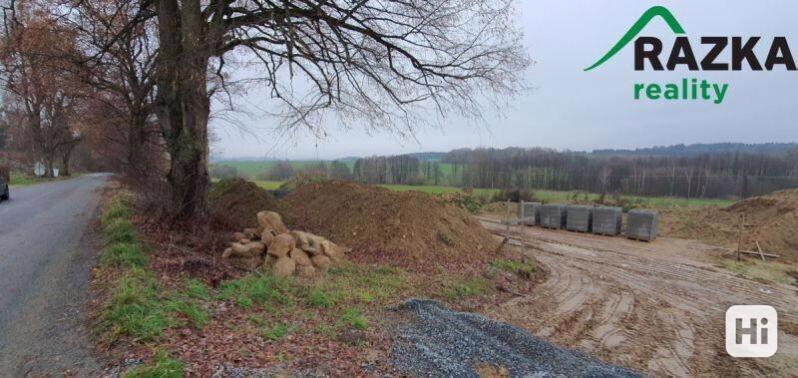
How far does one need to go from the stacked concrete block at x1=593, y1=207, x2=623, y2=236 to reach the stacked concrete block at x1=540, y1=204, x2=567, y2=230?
130cm

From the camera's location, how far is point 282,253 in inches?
279

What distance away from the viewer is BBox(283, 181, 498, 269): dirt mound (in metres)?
8.96

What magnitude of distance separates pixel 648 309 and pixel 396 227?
17.1 ft

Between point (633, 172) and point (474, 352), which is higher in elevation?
point (633, 172)

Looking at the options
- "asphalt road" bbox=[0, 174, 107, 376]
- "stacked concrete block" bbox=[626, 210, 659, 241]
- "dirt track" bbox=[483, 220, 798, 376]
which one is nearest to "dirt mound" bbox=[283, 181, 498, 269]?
"dirt track" bbox=[483, 220, 798, 376]

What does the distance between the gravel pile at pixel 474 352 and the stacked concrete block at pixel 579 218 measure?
12477mm

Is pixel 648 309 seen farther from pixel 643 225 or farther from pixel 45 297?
pixel 45 297

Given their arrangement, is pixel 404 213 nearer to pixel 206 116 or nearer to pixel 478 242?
pixel 478 242

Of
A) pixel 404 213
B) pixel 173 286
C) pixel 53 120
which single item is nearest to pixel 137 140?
pixel 404 213

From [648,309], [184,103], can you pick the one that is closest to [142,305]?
[184,103]

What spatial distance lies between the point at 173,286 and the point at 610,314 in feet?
22.5

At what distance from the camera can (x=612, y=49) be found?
28.1ft

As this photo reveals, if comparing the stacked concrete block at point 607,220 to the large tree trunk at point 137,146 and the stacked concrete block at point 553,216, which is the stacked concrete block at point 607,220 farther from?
the large tree trunk at point 137,146

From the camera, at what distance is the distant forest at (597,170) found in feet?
81.6
